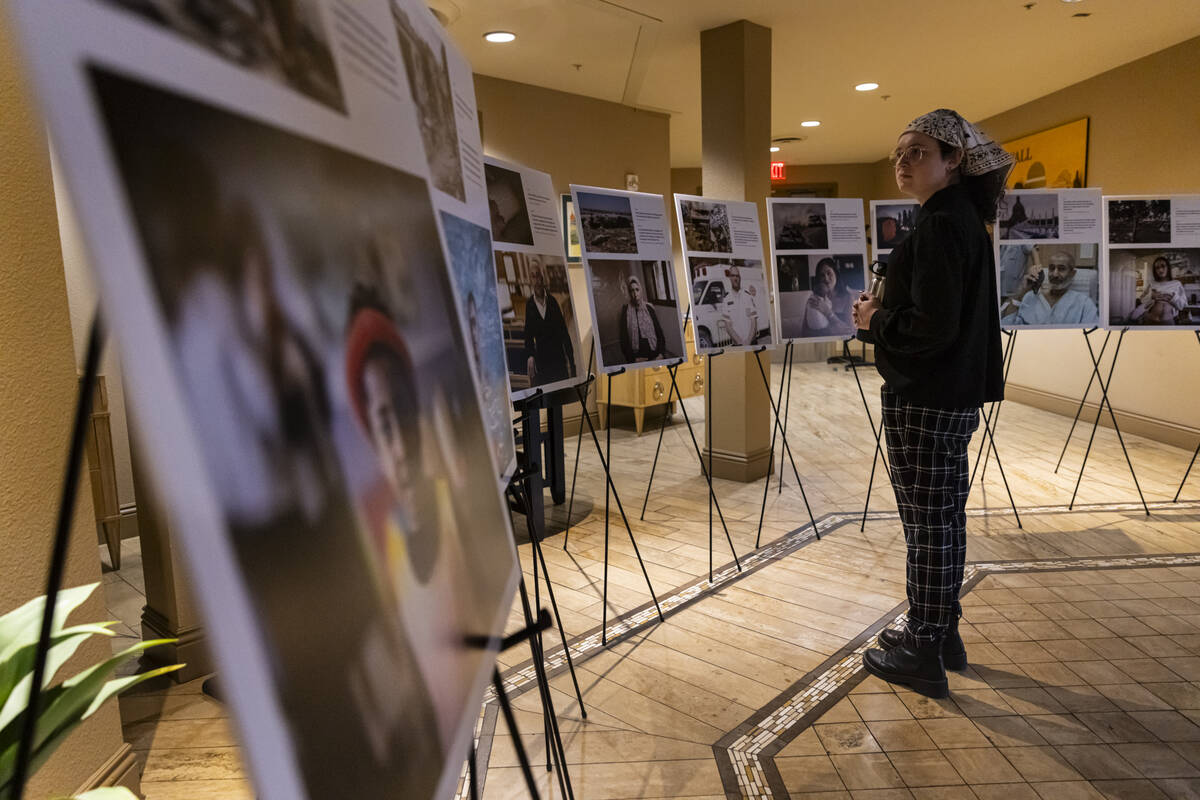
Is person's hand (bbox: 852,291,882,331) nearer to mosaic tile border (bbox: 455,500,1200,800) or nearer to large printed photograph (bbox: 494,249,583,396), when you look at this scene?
large printed photograph (bbox: 494,249,583,396)

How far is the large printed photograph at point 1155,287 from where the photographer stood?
3.77m

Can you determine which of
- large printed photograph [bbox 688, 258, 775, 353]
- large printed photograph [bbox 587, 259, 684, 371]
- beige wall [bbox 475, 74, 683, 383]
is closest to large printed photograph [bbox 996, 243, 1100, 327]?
large printed photograph [bbox 688, 258, 775, 353]

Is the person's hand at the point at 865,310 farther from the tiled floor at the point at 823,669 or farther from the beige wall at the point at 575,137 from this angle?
the beige wall at the point at 575,137

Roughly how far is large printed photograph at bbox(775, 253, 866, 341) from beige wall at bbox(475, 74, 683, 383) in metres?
1.70

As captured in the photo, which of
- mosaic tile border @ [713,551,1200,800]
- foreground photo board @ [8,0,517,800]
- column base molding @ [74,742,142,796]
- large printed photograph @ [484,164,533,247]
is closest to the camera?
foreground photo board @ [8,0,517,800]

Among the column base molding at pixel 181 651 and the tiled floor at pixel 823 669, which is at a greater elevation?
the column base molding at pixel 181 651

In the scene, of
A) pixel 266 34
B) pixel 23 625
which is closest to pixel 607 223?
pixel 23 625

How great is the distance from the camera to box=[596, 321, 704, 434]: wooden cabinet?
5.80m

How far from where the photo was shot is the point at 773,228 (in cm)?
342

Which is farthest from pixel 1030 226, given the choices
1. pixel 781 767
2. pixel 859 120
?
pixel 859 120

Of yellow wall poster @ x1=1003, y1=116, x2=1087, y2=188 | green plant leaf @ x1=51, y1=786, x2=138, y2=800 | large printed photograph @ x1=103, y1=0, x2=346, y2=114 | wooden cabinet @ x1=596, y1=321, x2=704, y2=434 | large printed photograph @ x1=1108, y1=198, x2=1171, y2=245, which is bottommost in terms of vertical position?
wooden cabinet @ x1=596, y1=321, x2=704, y2=434

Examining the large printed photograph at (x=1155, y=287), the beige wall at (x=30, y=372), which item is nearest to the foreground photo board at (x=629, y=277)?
the beige wall at (x=30, y=372)

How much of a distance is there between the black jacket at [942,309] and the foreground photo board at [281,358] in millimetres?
1690

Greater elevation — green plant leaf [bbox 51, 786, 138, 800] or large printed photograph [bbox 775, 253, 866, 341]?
large printed photograph [bbox 775, 253, 866, 341]
